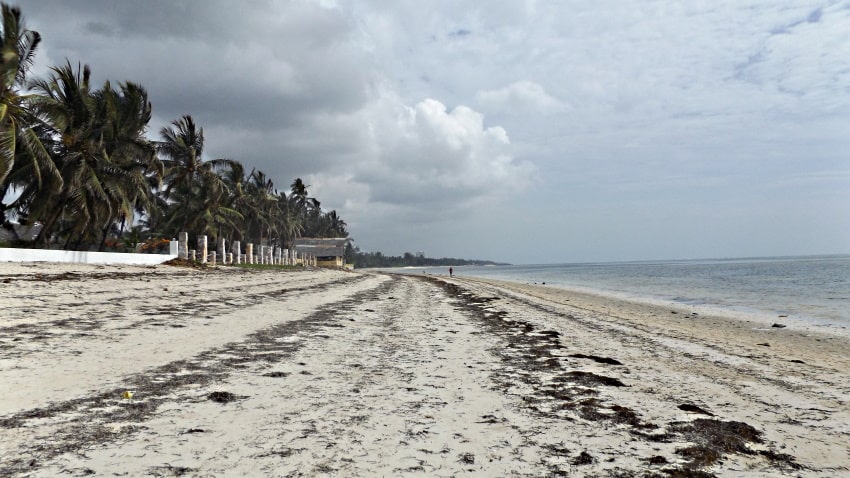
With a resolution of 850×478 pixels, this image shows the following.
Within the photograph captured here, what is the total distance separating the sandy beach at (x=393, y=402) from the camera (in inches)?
117

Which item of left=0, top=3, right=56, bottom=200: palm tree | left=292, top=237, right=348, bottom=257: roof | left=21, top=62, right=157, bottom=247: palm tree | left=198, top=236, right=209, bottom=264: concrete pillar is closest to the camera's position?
left=0, top=3, right=56, bottom=200: palm tree

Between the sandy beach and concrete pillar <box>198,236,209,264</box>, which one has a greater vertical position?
concrete pillar <box>198,236,209,264</box>

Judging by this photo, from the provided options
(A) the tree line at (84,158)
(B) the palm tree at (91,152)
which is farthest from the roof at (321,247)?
(B) the palm tree at (91,152)

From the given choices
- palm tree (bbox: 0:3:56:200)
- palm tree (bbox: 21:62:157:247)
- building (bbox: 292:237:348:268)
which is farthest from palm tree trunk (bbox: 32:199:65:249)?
building (bbox: 292:237:348:268)

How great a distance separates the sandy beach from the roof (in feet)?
200

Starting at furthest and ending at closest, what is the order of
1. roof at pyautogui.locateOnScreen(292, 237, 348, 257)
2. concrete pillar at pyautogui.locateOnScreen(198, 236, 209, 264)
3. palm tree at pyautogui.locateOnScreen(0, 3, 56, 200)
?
roof at pyautogui.locateOnScreen(292, 237, 348, 257) < concrete pillar at pyautogui.locateOnScreen(198, 236, 209, 264) < palm tree at pyautogui.locateOnScreen(0, 3, 56, 200)

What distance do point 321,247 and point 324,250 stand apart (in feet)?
2.16

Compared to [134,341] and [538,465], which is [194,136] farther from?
[538,465]

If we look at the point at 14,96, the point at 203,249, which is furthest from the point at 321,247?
the point at 14,96

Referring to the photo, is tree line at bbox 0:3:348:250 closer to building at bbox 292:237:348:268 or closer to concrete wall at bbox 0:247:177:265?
concrete wall at bbox 0:247:177:265

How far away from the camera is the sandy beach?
298 centimetres

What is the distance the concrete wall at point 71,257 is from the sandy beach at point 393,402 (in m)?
11.5

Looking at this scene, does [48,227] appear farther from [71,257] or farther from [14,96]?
[14,96]

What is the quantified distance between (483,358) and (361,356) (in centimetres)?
157
